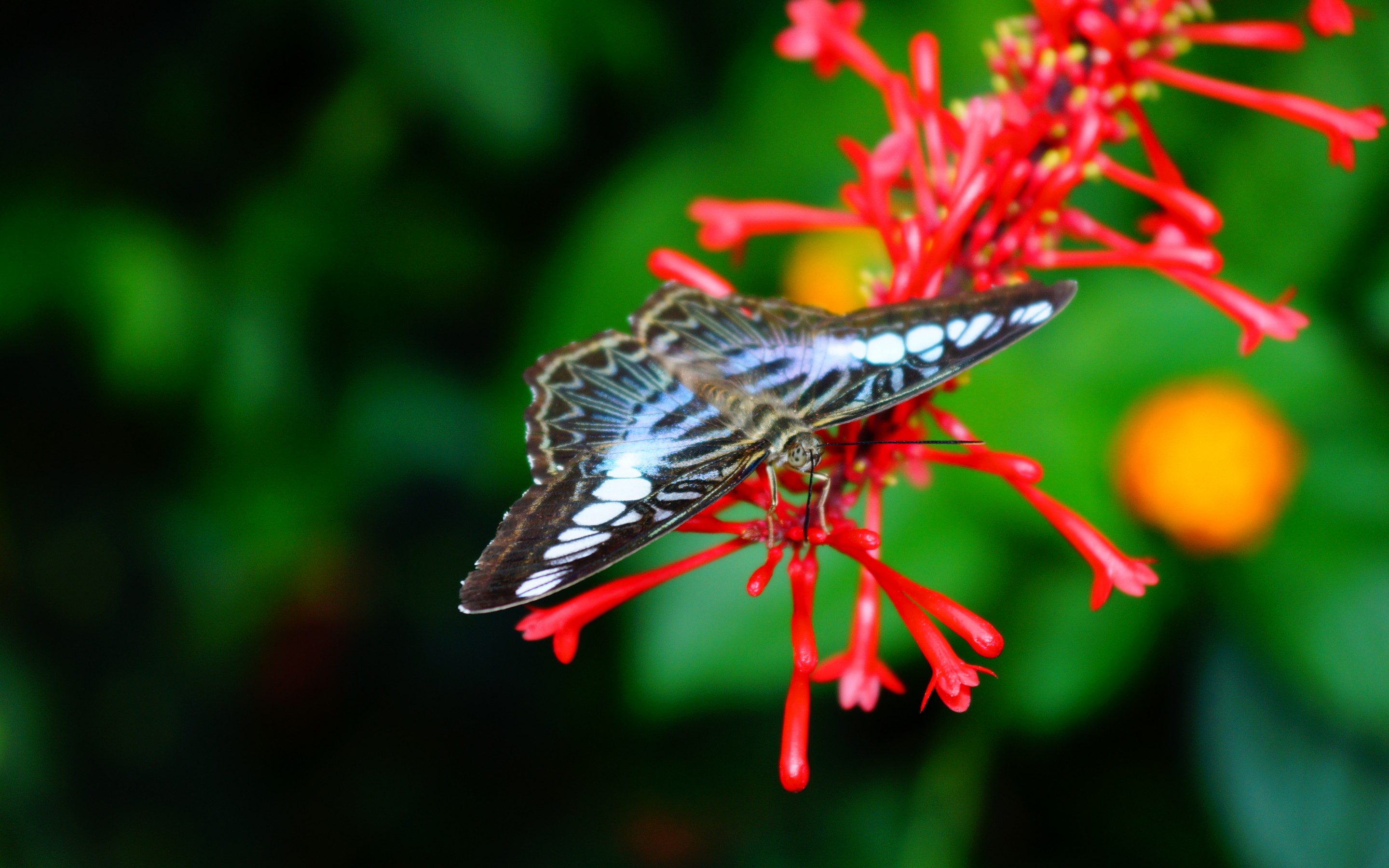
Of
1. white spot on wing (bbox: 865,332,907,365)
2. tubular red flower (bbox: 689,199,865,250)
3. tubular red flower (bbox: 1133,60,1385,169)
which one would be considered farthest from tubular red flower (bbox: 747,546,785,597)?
tubular red flower (bbox: 1133,60,1385,169)

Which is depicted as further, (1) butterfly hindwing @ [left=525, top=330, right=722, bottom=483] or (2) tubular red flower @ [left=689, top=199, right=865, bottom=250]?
(2) tubular red flower @ [left=689, top=199, right=865, bottom=250]

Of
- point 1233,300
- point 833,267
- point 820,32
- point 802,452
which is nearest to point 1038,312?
point 802,452

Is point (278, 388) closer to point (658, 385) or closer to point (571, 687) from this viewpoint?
point (571, 687)

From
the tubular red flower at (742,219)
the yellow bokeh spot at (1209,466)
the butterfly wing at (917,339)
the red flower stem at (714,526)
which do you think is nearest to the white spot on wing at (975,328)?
the butterfly wing at (917,339)

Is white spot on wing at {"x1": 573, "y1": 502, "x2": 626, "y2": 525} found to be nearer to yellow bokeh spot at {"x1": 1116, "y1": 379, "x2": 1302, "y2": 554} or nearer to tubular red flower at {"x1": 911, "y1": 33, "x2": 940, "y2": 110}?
tubular red flower at {"x1": 911, "y1": 33, "x2": 940, "y2": 110}

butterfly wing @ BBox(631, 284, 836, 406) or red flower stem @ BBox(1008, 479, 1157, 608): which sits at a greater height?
butterfly wing @ BBox(631, 284, 836, 406)

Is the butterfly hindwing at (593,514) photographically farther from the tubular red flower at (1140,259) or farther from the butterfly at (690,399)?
the tubular red flower at (1140,259)

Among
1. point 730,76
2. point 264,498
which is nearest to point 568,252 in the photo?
point 730,76
